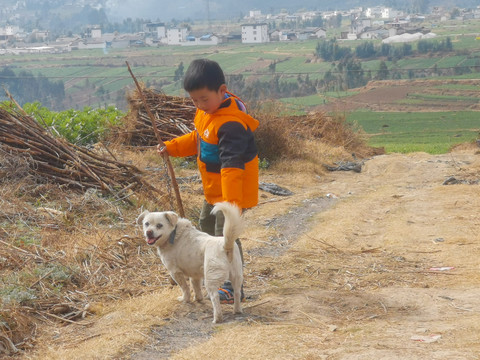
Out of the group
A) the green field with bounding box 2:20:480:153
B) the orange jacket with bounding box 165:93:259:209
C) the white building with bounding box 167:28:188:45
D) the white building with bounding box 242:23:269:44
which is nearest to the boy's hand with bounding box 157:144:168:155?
the orange jacket with bounding box 165:93:259:209

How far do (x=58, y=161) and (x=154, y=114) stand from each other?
23.9 feet

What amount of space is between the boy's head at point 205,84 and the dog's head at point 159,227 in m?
0.94

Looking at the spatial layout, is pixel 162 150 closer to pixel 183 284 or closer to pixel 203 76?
A: pixel 203 76

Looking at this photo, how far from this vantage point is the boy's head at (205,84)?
5293 mm

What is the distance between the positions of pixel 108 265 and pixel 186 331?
210cm

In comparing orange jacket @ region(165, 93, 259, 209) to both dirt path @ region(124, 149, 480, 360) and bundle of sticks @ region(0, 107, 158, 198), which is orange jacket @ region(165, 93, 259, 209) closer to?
dirt path @ region(124, 149, 480, 360)

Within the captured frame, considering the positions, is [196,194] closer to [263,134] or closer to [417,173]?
[263,134]

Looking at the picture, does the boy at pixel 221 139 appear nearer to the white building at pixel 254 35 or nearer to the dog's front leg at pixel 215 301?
the dog's front leg at pixel 215 301

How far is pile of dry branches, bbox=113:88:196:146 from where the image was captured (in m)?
16.9

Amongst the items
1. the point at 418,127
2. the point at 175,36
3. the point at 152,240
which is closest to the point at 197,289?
the point at 152,240

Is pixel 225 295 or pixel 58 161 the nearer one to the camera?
pixel 225 295

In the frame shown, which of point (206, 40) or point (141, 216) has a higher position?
point (141, 216)

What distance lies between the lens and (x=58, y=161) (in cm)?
1017

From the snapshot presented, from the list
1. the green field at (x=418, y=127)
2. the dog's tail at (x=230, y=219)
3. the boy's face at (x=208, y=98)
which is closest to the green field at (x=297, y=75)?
the green field at (x=418, y=127)
